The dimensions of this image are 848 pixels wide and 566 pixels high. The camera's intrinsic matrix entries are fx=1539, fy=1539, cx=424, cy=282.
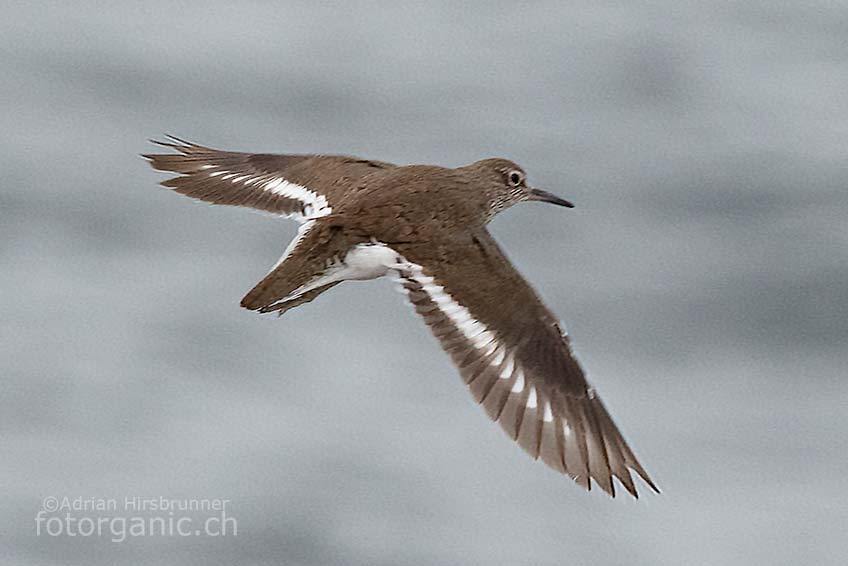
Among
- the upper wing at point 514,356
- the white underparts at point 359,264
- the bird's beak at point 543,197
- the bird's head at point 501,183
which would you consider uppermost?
the bird's beak at point 543,197

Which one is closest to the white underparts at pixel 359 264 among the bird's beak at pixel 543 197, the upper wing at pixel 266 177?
the upper wing at pixel 266 177

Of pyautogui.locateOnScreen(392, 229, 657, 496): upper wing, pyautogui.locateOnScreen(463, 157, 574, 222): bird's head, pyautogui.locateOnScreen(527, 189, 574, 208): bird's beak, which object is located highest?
pyautogui.locateOnScreen(527, 189, 574, 208): bird's beak

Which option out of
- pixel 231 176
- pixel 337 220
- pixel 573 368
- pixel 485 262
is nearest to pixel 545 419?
pixel 573 368

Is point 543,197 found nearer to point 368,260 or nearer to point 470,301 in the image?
point 470,301

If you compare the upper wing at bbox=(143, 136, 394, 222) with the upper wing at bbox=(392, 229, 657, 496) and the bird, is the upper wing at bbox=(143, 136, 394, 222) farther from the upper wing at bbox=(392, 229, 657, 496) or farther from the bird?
the upper wing at bbox=(392, 229, 657, 496)

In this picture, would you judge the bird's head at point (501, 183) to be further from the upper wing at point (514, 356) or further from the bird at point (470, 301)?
the upper wing at point (514, 356)

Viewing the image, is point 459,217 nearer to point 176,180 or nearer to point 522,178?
point 522,178

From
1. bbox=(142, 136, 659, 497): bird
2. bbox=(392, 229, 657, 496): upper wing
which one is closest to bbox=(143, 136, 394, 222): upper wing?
bbox=(142, 136, 659, 497): bird
